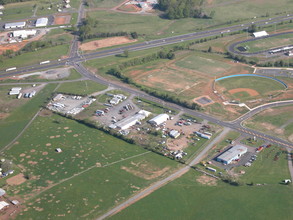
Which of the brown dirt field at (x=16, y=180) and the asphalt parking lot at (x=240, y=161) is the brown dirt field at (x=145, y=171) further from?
the brown dirt field at (x=16, y=180)

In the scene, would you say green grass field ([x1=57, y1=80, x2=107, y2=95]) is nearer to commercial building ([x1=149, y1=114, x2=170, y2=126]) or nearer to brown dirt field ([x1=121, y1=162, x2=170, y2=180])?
commercial building ([x1=149, y1=114, x2=170, y2=126])

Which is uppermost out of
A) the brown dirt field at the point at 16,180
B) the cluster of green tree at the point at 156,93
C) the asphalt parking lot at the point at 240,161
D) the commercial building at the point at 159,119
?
the cluster of green tree at the point at 156,93

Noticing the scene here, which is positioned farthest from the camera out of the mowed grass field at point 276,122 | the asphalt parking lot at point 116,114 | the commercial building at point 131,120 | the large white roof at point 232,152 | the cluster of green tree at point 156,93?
the cluster of green tree at point 156,93


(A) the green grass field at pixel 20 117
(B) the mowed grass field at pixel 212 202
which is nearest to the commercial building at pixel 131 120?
(B) the mowed grass field at pixel 212 202

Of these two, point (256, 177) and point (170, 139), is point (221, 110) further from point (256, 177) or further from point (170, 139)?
point (256, 177)

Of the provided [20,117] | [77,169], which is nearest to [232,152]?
[77,169]

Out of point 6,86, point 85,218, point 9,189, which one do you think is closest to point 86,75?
point 6,86

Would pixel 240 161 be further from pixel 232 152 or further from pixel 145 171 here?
pixel 145 171

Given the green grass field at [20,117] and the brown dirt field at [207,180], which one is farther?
the green grass field at [20,117]
